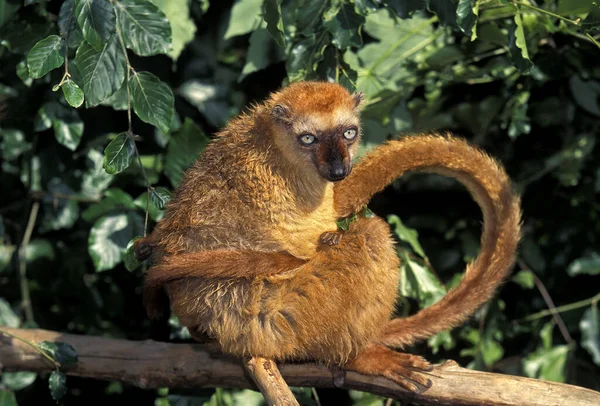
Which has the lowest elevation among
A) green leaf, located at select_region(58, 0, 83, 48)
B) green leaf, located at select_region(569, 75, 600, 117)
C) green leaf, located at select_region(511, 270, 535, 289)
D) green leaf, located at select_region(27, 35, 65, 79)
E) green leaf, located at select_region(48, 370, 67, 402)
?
green leaf, located at select_region(48, 370, 67, 402)

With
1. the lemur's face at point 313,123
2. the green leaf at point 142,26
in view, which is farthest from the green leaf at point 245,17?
the green leaf at point 142,26

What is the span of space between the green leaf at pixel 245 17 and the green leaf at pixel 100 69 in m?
1.01

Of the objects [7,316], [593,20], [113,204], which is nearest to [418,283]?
[593,20]

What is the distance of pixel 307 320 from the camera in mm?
3146

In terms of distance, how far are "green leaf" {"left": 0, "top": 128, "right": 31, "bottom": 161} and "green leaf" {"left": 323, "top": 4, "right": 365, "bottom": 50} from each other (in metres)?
2.07

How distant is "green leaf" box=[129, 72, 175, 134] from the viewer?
10.7ft

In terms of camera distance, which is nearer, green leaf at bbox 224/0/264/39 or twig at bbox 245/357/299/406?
twig at bbox 245/357/299/406

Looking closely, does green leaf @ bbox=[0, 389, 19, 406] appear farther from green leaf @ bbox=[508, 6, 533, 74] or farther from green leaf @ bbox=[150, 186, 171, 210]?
Answer: green leaf @ bbox=[508, 6, 533, 74]

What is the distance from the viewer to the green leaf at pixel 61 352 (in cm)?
372

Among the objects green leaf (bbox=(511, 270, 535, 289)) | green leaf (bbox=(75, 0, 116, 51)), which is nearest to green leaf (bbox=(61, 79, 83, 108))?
green leaf (bbox=(75, 0, 116, 51))

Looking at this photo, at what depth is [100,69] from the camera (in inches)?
127

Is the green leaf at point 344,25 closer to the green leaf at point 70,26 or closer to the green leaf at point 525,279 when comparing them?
the green leaf at point 70,26

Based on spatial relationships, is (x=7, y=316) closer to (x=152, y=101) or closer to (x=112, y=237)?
(x=112, y=237)

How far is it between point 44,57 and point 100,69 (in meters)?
0.26
